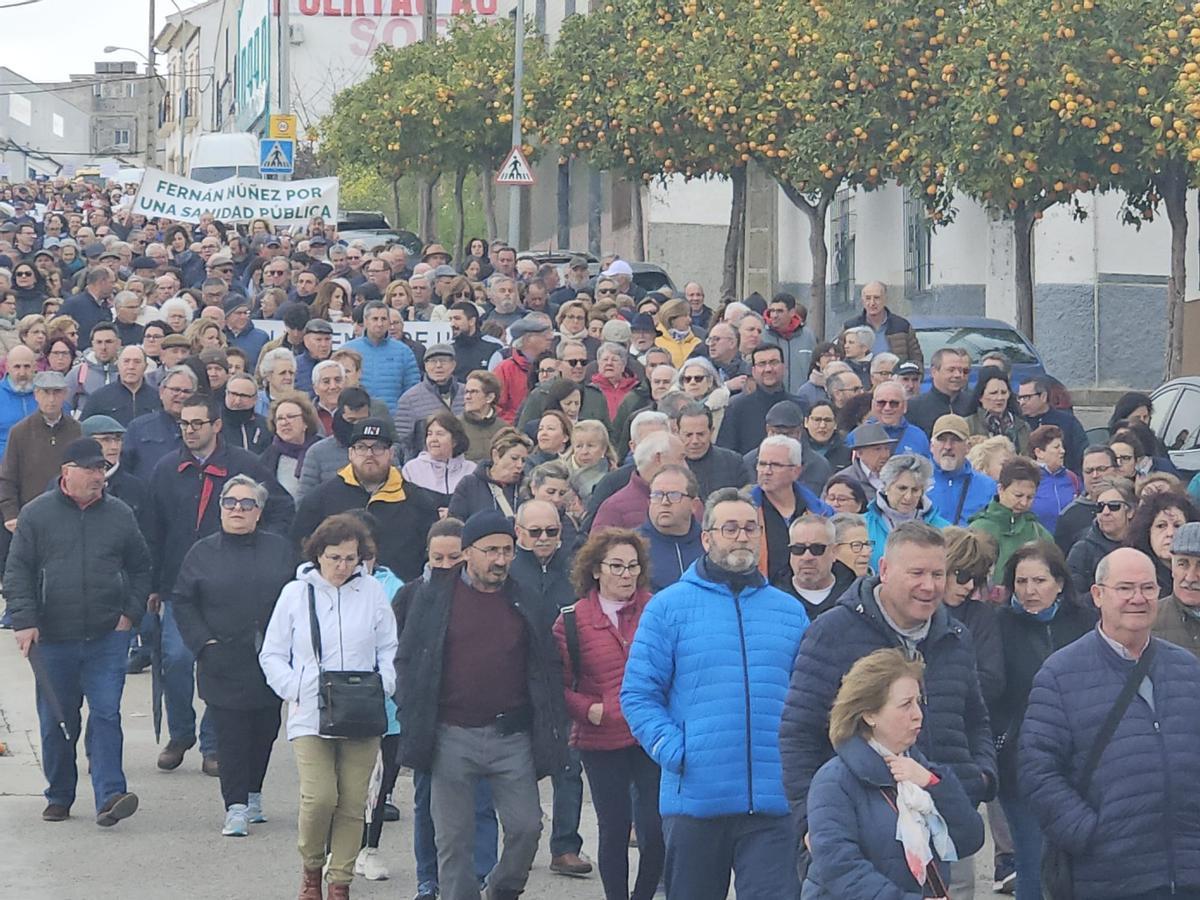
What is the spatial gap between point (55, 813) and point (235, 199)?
20.7m

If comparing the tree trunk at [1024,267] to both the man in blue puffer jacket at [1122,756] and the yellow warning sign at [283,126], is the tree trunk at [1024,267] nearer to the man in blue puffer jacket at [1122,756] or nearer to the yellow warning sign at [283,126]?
the yellow warning sign at [283,126]

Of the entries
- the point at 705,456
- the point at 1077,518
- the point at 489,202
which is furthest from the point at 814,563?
the point at 489,202

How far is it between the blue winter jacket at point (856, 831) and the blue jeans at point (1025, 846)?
2933mm

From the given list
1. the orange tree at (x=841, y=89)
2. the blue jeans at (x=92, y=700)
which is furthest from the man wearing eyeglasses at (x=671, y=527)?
the orange tree at (x=841, y=89)

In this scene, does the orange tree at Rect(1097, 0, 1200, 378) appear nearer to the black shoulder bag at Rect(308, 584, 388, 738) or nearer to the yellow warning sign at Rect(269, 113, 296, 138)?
the black shoulder bag at Rect(308, 584, 388, 738)

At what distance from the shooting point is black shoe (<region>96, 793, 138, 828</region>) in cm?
1157

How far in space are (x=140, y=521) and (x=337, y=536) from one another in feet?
10.2

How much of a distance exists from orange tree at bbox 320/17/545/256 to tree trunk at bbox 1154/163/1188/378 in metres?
16.9

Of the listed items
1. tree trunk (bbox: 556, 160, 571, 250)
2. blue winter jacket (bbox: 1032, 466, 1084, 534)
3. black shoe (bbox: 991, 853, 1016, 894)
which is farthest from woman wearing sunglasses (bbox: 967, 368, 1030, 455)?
tree trunk (bbox: 556, 160, 571, 250)

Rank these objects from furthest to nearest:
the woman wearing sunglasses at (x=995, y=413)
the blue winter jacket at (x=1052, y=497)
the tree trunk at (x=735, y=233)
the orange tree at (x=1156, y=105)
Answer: the tree trunk at (x=735, y=233) < the orange tree at (x=1156, y=105) < the woman wearing sunglasses at (x=995, y=413) < the blue winter jacket at (x=1052, y=497)

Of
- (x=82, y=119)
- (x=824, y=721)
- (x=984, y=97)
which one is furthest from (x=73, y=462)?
(x=82, y=119)

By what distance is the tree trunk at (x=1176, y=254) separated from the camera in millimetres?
24547

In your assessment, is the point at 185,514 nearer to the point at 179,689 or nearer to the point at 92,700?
the point at 179,689

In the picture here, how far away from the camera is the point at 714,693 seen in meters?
8.28
